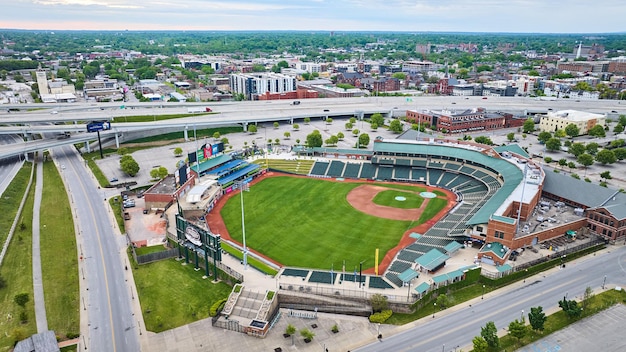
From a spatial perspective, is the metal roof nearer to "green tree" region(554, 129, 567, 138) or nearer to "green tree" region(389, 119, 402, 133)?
"green tree" region(554, 129, 567, 138)

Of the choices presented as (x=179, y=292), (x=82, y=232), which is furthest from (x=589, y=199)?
(x=82, y=232)

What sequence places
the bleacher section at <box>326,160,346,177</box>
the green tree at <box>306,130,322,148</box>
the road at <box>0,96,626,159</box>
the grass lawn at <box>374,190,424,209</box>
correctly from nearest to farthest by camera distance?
1. the grass lawn at <box>374,190,424,209</box>
2. the bleacher section at <box>326,160,346,177</box>
3. the green tree at <box>306,130,322,148</box>
4. the road at <box>0,96,626,159</box>

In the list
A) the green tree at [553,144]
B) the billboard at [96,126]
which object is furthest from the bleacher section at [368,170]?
the billboard at [96,126]

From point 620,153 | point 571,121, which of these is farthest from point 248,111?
point 620,153

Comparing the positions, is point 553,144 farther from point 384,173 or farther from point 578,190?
point 384,173

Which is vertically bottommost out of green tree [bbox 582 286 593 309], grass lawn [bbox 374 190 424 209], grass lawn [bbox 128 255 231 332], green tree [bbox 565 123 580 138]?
grass lawn [bbox 128 255 231 332]

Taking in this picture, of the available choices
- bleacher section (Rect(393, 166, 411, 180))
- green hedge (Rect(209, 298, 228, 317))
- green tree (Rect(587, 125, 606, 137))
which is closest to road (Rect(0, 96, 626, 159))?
green tree (Rect(587, 125, 606, 137))
